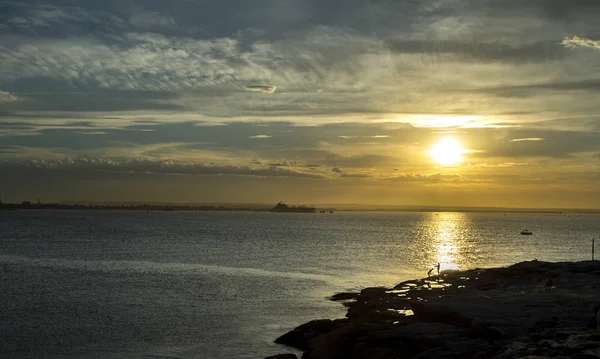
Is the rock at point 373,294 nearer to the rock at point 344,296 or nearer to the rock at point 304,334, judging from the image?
the rock at point 344,296

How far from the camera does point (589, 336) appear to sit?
25.9m

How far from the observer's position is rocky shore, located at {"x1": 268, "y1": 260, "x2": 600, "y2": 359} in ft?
88.1

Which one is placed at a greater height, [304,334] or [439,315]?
[439,315]

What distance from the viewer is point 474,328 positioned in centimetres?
3116

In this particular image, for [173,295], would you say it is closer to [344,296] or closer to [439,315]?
[344,296]

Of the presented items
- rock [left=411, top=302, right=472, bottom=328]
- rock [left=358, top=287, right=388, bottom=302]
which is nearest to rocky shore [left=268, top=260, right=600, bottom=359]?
rock [left=411, top=302, right=472, bottom=328]

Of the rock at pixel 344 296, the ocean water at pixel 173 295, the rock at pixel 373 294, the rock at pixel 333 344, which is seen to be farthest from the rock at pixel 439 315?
the rock at pixel 344 296

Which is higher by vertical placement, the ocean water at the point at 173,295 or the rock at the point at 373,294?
the rock at the point at 373,294

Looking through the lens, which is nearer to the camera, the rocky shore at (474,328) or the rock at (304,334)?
the rocky shore at (474,328)

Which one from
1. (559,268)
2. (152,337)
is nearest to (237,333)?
(152,337)

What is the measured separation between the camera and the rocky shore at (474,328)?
1057 inches

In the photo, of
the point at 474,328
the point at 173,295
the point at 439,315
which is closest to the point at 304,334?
the point at 439,315

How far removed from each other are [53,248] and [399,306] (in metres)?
91.1

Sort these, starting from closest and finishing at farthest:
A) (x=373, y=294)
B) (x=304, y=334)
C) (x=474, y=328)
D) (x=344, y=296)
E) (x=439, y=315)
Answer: (x=474, y=328) < (x=439, y=315) < (x=304, y=334) < (x=373, y=294) < (x=344, y=296)
